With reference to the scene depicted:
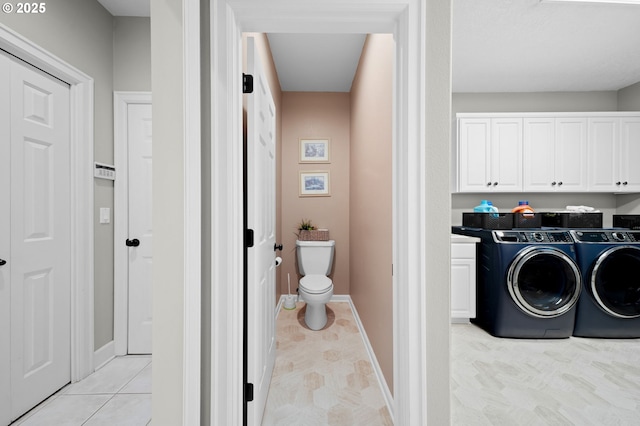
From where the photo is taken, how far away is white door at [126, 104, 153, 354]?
2.20 meters

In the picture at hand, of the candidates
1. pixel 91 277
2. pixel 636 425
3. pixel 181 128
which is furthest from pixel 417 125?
pixel 91 277

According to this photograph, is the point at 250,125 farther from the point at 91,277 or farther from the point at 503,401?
the point at 503,401

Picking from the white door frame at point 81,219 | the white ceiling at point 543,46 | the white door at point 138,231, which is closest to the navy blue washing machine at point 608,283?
the white ceiling at point 543,46

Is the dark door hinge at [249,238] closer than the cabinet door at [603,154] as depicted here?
Yes

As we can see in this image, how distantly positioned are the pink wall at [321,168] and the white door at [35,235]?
7.08 ft

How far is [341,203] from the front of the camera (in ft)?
11.8

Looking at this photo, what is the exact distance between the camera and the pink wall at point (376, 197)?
5.41ft

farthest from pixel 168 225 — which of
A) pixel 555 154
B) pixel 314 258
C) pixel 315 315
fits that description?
pixel 555 154

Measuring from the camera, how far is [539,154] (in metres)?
3.17

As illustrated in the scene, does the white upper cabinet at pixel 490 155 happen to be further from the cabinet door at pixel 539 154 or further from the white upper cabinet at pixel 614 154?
the white upper cabinet at pixel 614 154

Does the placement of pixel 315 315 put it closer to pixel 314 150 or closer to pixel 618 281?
pixel 314 150

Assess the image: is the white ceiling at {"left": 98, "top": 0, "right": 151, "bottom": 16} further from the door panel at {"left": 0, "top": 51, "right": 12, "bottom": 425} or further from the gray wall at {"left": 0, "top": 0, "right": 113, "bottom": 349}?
the door panel at {"left": 0, "top": 51, "right": 12, "bottom": 425}

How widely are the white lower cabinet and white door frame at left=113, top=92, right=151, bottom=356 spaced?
2.96 meters

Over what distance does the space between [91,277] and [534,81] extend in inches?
187
